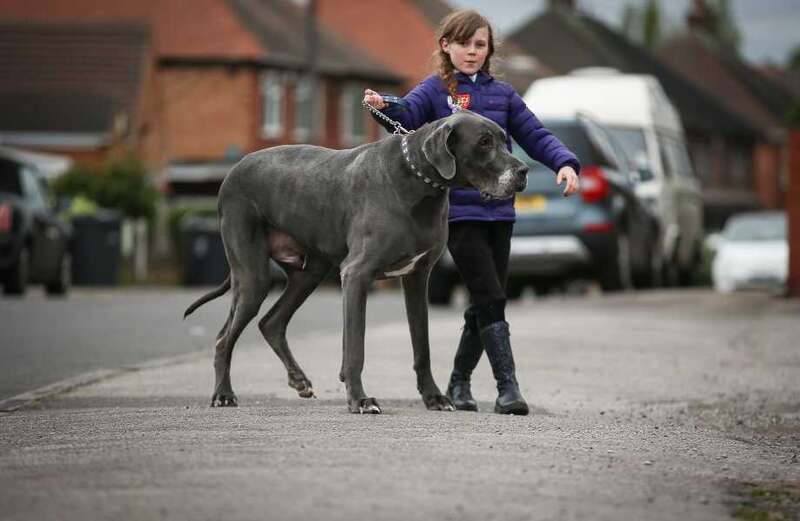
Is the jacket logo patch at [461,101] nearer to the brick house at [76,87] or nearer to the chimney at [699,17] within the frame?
the brick house at [76,87]

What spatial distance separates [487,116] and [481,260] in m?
0.71

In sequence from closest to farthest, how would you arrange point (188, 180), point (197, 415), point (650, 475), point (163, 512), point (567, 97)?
point (163, 512)
point (650, 475)
point (197, 415)
point (567, 97)
point (188, 180)

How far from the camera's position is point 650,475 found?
637cm

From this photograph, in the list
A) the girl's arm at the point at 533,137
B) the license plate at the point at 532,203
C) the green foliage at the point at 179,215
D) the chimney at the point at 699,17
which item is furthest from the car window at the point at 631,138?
the chimney at the point at 699,17

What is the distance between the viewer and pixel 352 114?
62031 mm

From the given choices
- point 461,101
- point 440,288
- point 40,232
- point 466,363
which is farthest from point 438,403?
point 40,232

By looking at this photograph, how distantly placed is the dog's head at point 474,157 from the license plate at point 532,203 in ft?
38.1

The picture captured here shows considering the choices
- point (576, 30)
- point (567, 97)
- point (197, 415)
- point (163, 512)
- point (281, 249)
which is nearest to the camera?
point (163, 512)

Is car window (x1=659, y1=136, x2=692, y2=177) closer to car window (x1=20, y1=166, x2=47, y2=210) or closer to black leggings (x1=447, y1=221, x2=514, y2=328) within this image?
car window (x1=20, y1=166, x2=47, y2=210)

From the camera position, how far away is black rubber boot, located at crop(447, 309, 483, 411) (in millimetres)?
9211

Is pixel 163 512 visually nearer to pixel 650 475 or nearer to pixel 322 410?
pixel 650 475

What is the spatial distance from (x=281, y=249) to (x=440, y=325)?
26.2 feet

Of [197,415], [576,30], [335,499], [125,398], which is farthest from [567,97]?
[576,30]

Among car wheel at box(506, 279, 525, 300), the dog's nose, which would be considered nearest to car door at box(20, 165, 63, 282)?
car wheel at box(506, 279, 525, 300)
